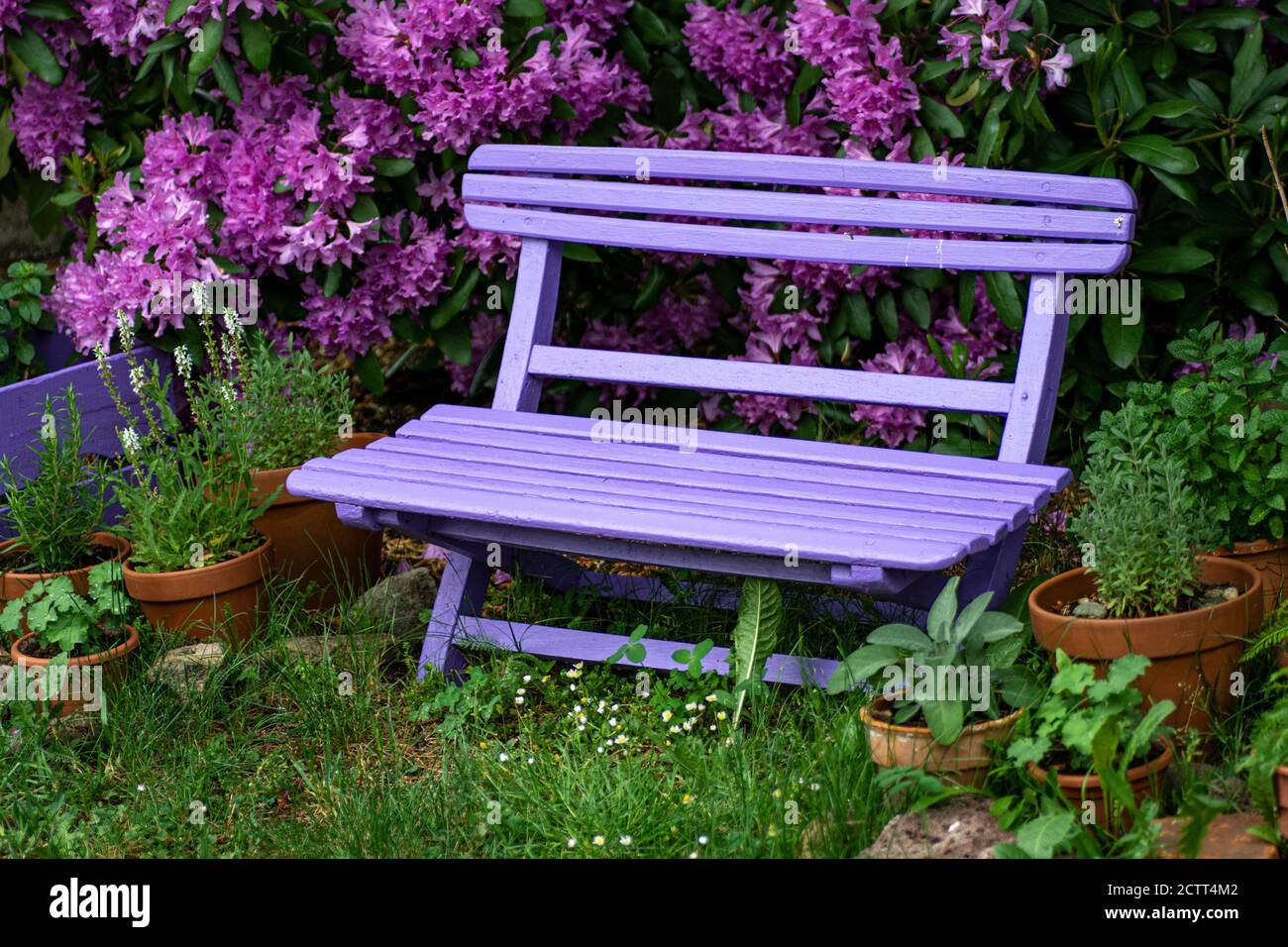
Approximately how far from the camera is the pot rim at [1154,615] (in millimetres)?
2971

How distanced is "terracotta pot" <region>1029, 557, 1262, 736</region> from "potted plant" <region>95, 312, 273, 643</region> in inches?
73.0

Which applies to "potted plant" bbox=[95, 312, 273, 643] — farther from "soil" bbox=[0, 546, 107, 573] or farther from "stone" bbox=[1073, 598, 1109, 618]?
"stone" bbox=[1073, 598, 1109, 618]

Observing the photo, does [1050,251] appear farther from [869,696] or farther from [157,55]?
[157,55]

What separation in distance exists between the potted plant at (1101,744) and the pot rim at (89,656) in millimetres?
1988

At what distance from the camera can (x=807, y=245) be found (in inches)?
147

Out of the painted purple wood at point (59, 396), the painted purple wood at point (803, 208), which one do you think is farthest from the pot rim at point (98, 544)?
the painted purple wood at point (803, 208)

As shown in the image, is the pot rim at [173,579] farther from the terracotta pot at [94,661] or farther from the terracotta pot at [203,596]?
the terracotta pot at [94,661]

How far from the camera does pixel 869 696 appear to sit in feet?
10.7

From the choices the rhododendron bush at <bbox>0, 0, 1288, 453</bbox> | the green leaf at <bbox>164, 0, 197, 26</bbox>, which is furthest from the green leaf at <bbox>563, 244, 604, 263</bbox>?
the green leaf at <bbox>164, 0, 197, 26</bbox>

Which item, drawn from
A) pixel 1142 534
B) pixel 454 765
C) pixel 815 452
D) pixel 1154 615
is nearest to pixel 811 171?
pixel 815 452

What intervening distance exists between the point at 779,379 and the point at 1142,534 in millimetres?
1003

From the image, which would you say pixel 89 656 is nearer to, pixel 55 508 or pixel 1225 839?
pixel 55 508

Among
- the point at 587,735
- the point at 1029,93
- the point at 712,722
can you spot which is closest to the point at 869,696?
the point at 712,722

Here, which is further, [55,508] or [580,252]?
[580,252]
